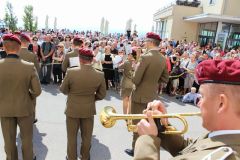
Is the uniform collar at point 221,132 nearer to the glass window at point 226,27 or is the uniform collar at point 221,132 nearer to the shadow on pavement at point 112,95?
the shadow on pavement at point 112,95

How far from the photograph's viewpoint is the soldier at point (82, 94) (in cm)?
429

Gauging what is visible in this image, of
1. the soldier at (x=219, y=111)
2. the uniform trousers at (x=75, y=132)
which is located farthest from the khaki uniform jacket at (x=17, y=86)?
the soldier at (x=219, y=111)

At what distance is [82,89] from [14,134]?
1.14 meters

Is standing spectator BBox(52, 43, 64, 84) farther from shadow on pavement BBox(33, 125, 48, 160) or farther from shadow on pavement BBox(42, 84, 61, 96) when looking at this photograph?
A: shadow on pavement BBox(33, 125, 48, 160)

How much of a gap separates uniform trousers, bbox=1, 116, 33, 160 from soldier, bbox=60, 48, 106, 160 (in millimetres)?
574

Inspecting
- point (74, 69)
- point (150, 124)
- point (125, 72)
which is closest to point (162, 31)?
point (125, 72)

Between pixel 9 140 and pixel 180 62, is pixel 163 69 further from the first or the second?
pixel 180 62

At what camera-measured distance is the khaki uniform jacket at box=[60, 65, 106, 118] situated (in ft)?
14.1

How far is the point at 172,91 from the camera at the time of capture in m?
11.2

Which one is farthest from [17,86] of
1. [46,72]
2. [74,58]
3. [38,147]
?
[46,72]

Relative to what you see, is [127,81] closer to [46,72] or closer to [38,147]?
[38,147]

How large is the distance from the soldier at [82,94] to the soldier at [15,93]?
50 cm

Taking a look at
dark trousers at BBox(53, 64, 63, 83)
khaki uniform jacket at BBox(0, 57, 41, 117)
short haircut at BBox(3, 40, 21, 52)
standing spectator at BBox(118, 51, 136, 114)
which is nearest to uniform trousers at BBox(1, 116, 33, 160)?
khaki uniform jacket at BBox(0, 57, 41, 117)

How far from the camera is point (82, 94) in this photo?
14.5 ft
